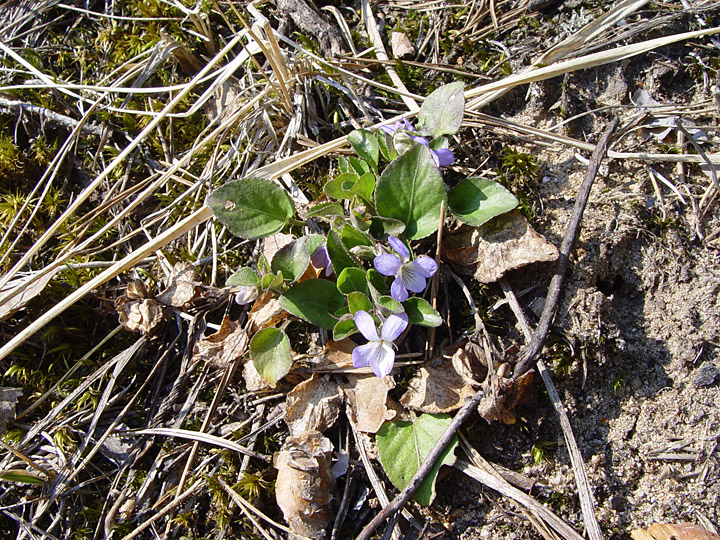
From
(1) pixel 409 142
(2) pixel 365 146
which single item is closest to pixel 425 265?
(1) pixel 409 142

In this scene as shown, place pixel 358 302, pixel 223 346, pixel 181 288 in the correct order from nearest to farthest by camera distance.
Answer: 1. pixel 358 302
2. pixel 223 346
3. pixel 181 288

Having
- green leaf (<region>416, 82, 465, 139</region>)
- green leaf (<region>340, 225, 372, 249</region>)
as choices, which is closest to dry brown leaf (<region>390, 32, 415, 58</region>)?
green leaf (<region>416, 82, 465, 139</region>)

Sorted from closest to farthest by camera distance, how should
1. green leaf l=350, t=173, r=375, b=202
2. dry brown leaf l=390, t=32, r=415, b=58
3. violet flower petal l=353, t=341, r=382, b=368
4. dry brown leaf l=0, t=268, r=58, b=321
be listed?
violet flower petal l=353, t=341, r=382, b=368 → green leaf l=350, t=173, r=375, b=202 → dry brown leaf l=0, t=268, r=58, b=321 → dry brown leaf l=390, t=32, r=415, b=58

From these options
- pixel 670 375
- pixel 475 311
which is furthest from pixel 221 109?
pixel 670 375

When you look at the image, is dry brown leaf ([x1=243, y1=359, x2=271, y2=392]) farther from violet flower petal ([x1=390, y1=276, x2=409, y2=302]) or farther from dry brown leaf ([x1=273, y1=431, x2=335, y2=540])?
violet flower petal ([x1=390, y1=276, x2=409, y2=302])

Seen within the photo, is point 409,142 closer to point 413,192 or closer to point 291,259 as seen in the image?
point 413,192

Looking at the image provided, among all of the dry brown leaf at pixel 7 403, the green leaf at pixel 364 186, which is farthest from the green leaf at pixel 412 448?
the dry brown leaf at pixel 7 403
